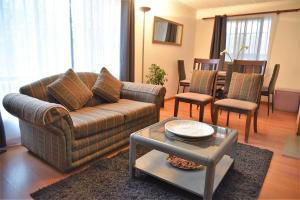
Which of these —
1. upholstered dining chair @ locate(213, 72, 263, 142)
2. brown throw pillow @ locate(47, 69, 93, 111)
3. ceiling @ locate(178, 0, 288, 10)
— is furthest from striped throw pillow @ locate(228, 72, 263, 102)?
ceiling @ locate(178, 0, 288, 10)

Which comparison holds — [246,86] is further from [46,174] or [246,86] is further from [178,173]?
[46,174]

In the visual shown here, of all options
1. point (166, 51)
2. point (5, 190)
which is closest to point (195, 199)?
point (5, 190)

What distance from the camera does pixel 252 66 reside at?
10.8 feet

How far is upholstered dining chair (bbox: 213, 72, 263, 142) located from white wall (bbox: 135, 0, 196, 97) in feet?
5.60

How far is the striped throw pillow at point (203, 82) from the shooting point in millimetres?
3242

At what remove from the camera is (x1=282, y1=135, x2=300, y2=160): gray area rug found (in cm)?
235

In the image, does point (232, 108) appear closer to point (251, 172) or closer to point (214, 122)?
point (214, 122)

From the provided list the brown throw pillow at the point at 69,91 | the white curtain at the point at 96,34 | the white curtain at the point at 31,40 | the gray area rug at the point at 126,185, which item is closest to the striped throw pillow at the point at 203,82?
the white curtain at the point at 96,34

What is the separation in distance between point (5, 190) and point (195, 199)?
1397mm

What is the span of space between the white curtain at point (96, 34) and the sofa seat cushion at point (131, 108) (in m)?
0.78

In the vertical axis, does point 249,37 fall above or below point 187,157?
above

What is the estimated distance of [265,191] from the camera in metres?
1.68

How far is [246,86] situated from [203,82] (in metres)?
0.62

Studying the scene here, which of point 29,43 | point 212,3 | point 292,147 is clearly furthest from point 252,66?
point 29,43
